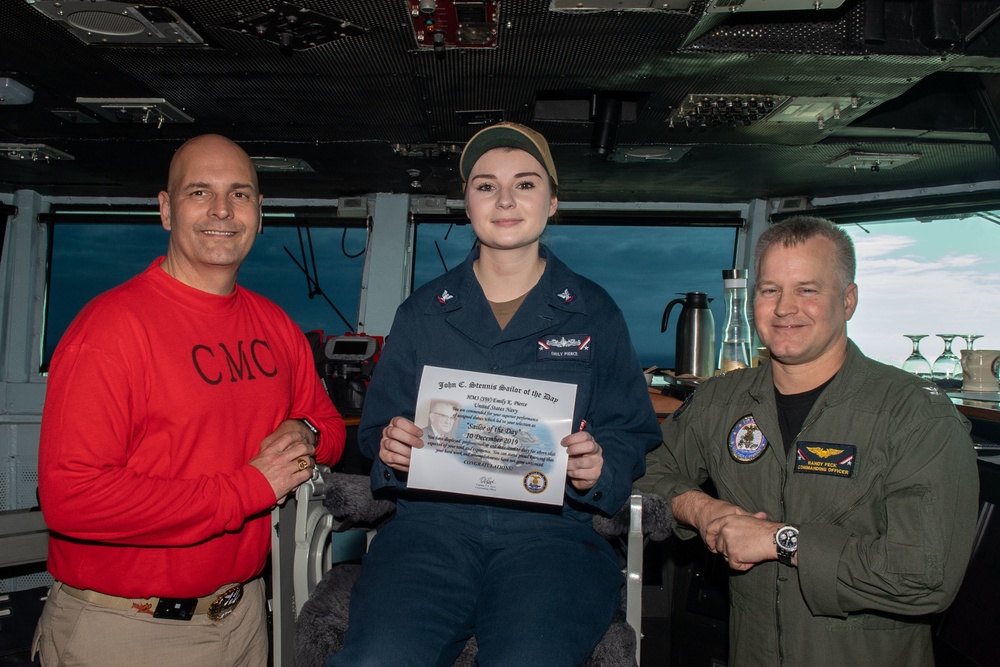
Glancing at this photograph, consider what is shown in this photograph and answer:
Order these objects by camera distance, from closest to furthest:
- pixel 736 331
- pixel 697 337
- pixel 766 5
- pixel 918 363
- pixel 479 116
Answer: pixel 766 5 → pixel 736 331 → pixel 918 363 → pixel 697 337 → pixel 479 116

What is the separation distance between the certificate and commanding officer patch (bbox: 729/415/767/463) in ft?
1.89

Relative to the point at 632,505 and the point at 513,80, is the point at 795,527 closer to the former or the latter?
the point at 632,505

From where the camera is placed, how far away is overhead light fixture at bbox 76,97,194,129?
12.3 feet

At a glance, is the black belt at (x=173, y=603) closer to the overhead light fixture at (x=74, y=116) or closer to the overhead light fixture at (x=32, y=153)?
the overhead light fixture at (x=74, y=116)

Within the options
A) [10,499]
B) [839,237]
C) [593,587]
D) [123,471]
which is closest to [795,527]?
[593,587]

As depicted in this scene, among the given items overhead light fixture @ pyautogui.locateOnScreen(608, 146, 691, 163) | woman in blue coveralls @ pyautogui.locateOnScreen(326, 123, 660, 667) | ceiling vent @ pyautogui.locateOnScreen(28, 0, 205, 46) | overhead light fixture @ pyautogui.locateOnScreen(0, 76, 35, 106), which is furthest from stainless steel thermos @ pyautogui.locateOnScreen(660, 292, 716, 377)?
overhead light fixture @ pyautogui.locateOnScreen(0, 76, 35, 106)

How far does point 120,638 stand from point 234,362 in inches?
27.6

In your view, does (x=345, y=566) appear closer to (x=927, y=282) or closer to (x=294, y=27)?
(x=294, y=27)

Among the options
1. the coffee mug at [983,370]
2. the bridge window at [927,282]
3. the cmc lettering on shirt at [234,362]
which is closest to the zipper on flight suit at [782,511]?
the cmc lettering on shirt at [234,362]

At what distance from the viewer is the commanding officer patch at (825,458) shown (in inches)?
64.3

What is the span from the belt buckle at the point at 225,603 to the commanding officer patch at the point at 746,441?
4.51 feet

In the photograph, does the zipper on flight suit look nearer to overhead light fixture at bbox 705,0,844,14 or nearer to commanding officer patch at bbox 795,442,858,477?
commanding officer patch at bbox 795,442,858,477

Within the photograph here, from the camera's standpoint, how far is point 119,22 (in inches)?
112

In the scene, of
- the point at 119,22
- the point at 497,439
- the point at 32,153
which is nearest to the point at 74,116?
the point at 32,153
